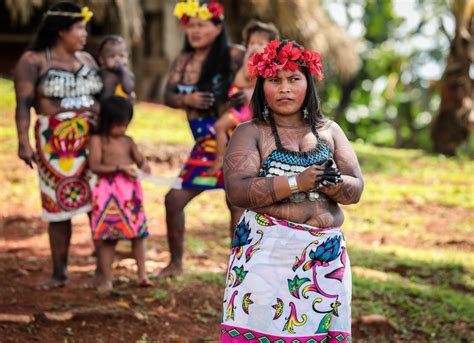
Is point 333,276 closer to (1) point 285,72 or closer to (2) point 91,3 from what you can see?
(1) point 285,72

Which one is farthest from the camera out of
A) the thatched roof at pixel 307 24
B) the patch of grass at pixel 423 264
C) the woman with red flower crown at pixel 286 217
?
the thatched roof at pixel 307 24

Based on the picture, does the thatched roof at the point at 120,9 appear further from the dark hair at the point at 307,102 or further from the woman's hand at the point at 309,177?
the woman's hand at the point at 309,177

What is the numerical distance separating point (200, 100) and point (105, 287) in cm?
133

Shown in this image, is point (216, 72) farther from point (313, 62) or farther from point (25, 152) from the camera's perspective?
point (313, 62)

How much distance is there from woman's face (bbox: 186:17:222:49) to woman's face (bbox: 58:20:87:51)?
0.69 meters

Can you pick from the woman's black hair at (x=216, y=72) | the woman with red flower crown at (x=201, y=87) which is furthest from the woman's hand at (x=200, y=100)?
the woman's black hair at (x=216, y=72)

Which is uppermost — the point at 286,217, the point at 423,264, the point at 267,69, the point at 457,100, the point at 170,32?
the point at 170,32

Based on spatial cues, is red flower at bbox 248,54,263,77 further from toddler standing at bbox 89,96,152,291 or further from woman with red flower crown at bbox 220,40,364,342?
toddler standing at bbox 89,96,152,291

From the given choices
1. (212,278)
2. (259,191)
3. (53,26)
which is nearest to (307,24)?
Answer: (212,278)

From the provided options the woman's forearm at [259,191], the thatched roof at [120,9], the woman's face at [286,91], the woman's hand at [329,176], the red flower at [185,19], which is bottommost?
the woman's forearm at [259,191]

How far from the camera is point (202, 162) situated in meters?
5.47

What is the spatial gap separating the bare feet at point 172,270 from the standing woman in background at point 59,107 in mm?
695

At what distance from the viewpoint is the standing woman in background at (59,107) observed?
17.0ft

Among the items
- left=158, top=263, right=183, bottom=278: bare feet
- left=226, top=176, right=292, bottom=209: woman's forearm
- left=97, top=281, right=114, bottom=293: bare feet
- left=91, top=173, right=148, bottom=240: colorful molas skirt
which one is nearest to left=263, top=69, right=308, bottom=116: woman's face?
left=226, top=176, right=292, bottom=209: woman's forearm
